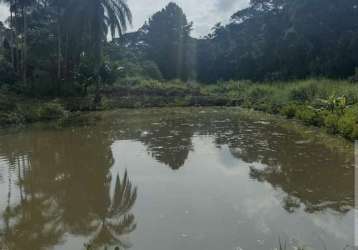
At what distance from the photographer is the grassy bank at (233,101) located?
12.8 metres

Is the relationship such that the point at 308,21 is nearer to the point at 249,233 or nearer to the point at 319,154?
the point at 319,154

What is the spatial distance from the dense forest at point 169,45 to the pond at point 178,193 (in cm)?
1366

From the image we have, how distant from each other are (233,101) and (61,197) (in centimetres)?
1999

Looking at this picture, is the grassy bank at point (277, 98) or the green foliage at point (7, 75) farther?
the green foliage at point (7, 75)

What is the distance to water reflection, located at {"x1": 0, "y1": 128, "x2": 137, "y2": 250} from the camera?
4.61 meters

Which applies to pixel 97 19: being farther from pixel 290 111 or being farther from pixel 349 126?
pixel 349 126

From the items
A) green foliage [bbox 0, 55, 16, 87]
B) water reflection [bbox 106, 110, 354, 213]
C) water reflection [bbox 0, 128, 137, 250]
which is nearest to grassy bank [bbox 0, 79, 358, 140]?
water reflection [bbox 106, 110, 354, 213]

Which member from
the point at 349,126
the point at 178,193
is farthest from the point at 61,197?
the point at 349,126

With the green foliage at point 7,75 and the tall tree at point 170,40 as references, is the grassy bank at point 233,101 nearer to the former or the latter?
the green foliage at point 7,75

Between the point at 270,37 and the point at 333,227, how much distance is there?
38262mm

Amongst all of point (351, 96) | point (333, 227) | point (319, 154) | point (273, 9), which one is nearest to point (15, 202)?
point (333, 227)

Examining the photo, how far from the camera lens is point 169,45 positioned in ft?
146

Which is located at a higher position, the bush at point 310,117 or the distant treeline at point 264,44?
the distant treeline at point 264,44

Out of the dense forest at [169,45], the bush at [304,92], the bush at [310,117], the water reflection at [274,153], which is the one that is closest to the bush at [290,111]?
the bush at [310,117]
